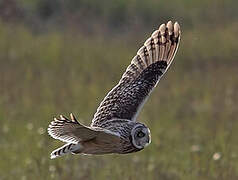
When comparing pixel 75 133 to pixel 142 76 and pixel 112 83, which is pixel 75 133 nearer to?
pixel 142 76

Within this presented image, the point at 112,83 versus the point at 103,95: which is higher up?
the point at 112,83

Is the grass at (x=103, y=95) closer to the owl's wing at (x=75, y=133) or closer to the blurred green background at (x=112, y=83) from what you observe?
the blurred green background at (x=112, y=83)

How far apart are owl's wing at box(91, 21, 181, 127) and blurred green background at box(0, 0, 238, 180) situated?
0.86 m

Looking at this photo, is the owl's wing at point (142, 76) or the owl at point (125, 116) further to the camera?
the owl's wing at point (142, 76)

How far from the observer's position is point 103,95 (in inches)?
446

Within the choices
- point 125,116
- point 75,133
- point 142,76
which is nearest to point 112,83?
point 142,76

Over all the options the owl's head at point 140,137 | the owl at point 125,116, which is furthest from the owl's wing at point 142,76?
the owl's head at point 140,137

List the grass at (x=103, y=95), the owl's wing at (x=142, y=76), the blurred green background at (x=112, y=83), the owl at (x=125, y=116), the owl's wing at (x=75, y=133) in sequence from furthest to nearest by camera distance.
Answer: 1. the blurred green background at (x=112, y=83)
2. the grass at (x=103, y=95)
3. the owl's wing at (x=142, y=76)
4. the owl at (x=125, y=116)
5. the owl's wing at (x=75, y=133)

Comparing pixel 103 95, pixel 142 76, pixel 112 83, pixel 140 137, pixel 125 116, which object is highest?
pixel 112 83

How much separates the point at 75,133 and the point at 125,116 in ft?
2.29

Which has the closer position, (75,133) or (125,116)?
→ (75,133)

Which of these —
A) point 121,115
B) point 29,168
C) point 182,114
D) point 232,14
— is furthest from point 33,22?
point 121,115

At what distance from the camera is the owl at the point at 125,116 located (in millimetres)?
5699

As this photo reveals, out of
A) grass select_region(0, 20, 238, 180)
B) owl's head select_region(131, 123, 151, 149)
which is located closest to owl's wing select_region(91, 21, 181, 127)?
owl's head select_region(131, 123, 151, 149)
